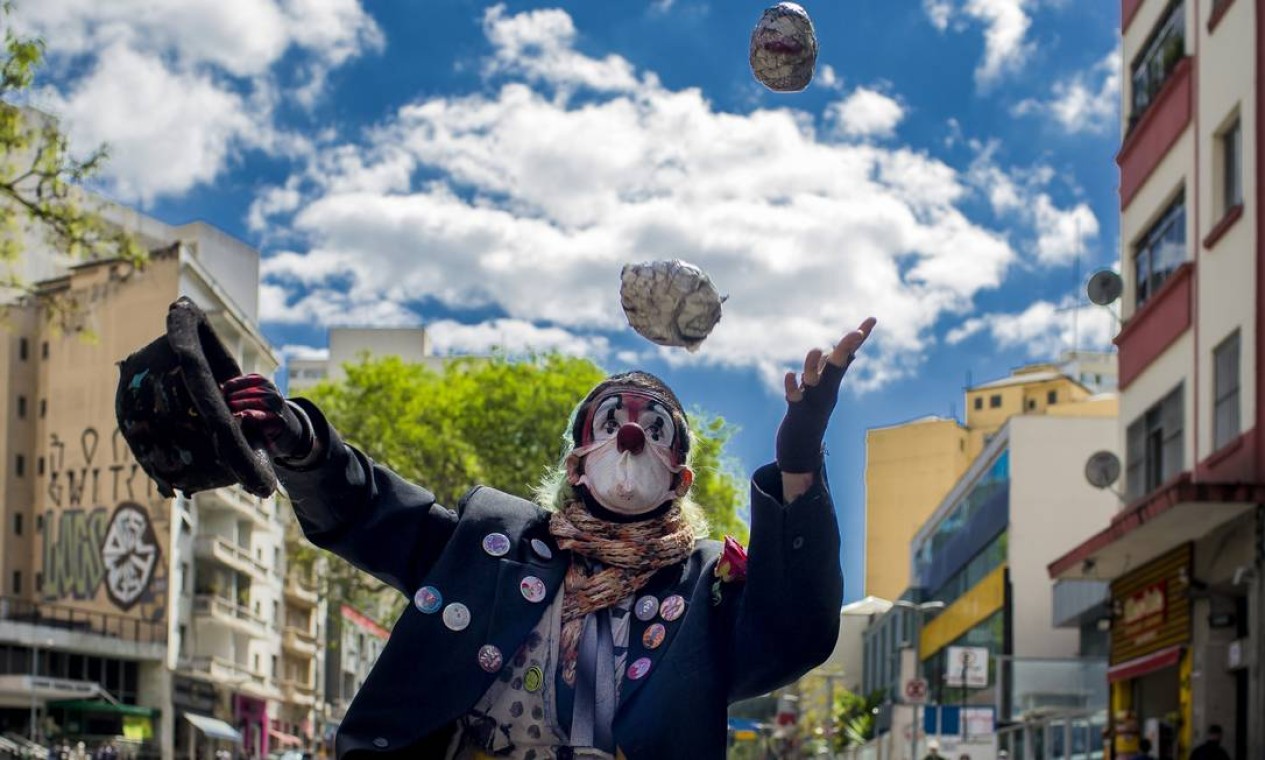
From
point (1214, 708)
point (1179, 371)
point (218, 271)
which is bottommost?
point (1214, 708)

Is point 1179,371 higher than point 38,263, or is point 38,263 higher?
point 38,263

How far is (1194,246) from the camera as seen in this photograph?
2202 cm

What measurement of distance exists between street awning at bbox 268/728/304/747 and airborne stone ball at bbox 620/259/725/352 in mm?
62787

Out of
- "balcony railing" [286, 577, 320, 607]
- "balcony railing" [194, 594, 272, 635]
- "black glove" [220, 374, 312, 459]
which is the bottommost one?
"black glove" [220, 374, 312, 459]

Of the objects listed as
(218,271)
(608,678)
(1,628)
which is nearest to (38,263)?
(218,271)

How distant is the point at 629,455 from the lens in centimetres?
483

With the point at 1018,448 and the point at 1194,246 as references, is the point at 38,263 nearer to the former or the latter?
the point at 1018,448

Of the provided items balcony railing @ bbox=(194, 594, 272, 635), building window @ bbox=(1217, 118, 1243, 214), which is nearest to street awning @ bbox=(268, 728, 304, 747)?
balcony railing @ bbox=(194, 594, 272, 635)

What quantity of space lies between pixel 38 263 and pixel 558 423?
2031 cm

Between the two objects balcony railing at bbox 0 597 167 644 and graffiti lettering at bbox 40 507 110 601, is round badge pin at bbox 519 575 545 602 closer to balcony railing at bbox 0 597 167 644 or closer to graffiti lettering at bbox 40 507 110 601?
balcony railing at bbox 0 597 167 644

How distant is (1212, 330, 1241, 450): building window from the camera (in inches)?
792

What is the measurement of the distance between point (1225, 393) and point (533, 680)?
56.4 ft

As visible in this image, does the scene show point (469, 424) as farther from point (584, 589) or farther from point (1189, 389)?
point (584, 589)

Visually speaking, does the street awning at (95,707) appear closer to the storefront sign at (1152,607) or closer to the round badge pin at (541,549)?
the storefront sign at (1152,607)
